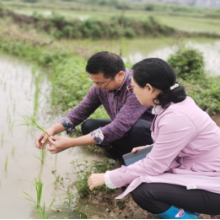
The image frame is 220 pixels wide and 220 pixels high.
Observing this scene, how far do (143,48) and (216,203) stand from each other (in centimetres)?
862

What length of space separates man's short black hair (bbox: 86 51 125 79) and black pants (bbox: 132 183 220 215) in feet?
2.85

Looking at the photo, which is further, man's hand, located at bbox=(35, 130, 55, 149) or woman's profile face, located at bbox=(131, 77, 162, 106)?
man's hand, located at bbox=(35, 130, 55, 149)

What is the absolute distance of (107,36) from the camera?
38.2ft

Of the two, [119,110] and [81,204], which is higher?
[119,110]

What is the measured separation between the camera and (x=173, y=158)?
186 cm

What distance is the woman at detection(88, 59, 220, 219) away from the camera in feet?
5.93

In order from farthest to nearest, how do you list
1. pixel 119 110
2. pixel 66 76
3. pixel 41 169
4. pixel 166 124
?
pixel 66 76, pixel 41 169, pixel 119 110, pixel 166 124

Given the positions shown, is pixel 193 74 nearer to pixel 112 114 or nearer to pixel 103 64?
pixel 112 114

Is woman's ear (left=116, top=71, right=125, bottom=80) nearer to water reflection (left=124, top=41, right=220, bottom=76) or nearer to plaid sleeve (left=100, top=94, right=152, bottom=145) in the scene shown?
plaid sleeve (left=100, top=94, right=152, bottom=145)

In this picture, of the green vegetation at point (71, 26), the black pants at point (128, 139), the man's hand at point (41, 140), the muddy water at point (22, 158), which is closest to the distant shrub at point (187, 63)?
the muddy water at point (22, 158)

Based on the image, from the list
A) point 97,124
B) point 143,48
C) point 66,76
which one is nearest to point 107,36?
point 143,48

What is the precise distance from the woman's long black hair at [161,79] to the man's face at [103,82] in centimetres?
56

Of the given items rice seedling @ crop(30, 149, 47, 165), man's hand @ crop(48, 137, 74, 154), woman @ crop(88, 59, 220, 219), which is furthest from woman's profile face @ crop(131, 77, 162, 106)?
rice seedling @ crop(30, 149, 47, 165)

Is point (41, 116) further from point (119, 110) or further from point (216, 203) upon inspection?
point (216, 203)
